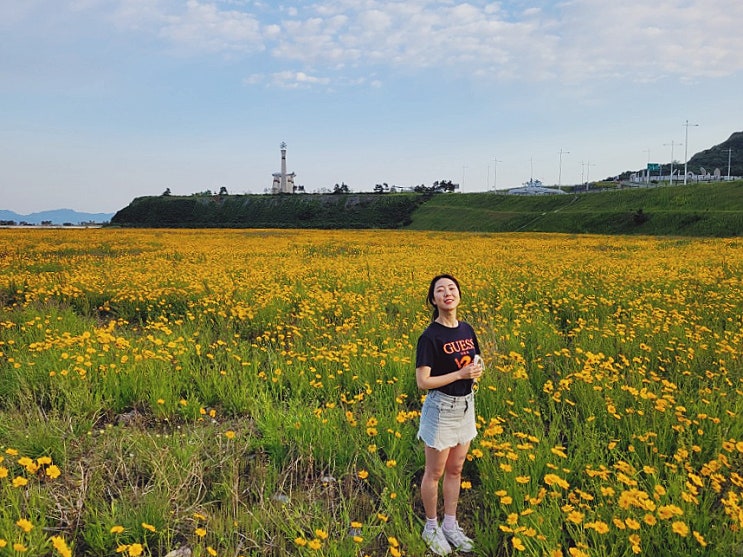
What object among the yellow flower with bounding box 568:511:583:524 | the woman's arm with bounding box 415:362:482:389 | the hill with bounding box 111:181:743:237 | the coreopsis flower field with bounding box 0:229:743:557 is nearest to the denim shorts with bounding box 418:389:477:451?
the woman's arm with bounding box 415:362:482:389

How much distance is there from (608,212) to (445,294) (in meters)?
52.2

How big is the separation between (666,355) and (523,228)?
51.5m

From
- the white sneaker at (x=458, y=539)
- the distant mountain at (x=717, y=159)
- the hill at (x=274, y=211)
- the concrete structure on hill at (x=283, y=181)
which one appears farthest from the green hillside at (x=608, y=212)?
the distant mountain at (x=717, y=159)

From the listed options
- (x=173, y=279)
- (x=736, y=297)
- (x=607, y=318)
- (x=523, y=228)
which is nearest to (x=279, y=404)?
(x=607, y=318)

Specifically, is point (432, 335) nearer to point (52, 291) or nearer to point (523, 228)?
point (52, 291)

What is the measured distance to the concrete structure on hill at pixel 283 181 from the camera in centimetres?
12688

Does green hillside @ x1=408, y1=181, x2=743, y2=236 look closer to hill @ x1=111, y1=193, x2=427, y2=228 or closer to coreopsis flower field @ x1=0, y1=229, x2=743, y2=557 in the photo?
hill @ x1=111, y1=193, x2=427, y2=228

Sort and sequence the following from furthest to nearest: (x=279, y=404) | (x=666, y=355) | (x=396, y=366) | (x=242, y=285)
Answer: (x=242, y=285)
(x=666, y=355)
(x=396, y=366)
(x=279, y=404)

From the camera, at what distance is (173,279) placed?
1038cm

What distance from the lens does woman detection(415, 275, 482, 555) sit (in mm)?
2654

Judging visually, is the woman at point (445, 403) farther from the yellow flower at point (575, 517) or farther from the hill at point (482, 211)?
the hill at point (482, 211)

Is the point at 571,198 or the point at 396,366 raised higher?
the point at 571,198

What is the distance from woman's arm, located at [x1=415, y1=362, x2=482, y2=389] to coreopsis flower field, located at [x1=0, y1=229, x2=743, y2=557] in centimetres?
75

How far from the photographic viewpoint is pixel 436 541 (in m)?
2.66
